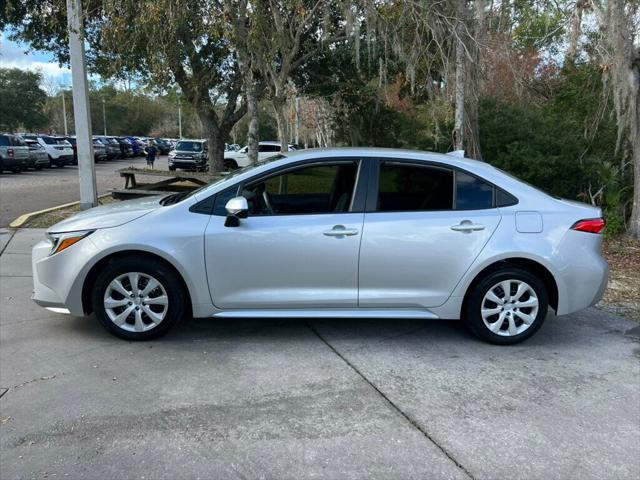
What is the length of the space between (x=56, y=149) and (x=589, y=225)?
29155 mm

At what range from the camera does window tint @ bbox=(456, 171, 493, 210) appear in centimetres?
466

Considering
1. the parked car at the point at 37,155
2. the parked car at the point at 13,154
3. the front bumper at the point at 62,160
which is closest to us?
the parked car at the point at 13,154

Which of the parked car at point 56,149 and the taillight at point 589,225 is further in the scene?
the parked car at point 56,149

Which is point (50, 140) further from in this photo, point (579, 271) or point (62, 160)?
point (579, 271)

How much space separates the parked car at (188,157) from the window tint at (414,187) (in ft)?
86.1

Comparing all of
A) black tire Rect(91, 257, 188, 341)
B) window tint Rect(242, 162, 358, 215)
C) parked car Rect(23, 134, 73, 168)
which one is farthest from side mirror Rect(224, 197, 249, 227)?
parked car Rect(23, 134, 73, 168)

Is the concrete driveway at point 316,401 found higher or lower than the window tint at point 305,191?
lower

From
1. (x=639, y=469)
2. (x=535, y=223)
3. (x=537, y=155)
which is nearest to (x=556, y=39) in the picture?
(x=537, y=155)

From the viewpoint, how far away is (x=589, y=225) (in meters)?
4.64

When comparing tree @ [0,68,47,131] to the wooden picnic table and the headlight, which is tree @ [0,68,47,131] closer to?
the wooden picnic table

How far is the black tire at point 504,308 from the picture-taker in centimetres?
461

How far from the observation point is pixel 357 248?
178 inches

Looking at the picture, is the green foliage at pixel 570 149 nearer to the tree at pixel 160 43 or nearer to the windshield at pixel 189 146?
the tree at pixel 160 43

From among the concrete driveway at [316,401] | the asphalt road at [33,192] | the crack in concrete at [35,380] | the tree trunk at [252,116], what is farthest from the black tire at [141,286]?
the tree trunk at [252,116]
